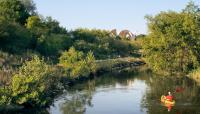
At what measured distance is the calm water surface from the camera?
48250 millimetres

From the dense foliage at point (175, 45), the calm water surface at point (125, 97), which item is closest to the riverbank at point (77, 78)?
the calm water surface at point (125, 97)

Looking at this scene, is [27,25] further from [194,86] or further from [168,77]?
[194,86]

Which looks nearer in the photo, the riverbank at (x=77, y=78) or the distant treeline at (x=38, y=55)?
the riverbank at (x=77, y=78)

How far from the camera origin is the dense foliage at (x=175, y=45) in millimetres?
90375

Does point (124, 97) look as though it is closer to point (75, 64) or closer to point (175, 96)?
point (175, 96)

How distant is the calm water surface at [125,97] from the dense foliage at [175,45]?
12.0 meters

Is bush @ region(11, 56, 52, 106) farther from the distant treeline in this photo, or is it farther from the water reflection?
the water reflection

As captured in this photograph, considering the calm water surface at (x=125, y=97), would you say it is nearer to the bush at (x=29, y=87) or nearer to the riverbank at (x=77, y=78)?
the riverbank at (x=77, y=78)

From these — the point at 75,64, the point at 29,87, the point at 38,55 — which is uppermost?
the point at 38,55

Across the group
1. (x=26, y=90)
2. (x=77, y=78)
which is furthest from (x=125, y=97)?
(x=26, y=90)

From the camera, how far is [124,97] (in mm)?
58562

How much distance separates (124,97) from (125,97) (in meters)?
0.13

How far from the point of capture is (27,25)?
95.1 metres

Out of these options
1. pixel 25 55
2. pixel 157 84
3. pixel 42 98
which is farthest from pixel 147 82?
pixel 42 98
